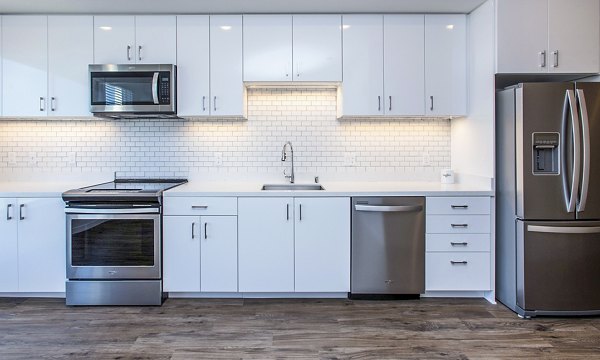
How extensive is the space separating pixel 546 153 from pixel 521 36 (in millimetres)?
893

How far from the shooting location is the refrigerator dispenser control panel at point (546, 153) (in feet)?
10.0

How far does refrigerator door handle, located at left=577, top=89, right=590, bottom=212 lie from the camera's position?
2.99 m

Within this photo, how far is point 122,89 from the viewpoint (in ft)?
11.8

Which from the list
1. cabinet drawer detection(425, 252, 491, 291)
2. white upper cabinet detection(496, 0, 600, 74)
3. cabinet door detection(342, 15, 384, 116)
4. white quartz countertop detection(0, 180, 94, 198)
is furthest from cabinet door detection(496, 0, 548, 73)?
white quartz countertop detection(0, 180, 94, 198)

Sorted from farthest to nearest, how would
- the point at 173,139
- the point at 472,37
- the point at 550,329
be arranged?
the point at 173,139 → the point at 472,37 → the point at 550,329

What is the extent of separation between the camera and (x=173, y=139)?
4.08 metres

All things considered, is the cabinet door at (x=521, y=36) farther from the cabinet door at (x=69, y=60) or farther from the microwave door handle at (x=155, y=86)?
the cabinet door at (x=69, y=60)

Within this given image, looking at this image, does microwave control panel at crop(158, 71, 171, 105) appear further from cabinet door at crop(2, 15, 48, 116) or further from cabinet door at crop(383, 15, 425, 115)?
cabinet door at crop(383, 15, 425, 115)

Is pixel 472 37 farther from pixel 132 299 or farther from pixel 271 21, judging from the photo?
pixel 132 299

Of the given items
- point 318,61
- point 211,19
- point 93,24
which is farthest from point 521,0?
point 93,24

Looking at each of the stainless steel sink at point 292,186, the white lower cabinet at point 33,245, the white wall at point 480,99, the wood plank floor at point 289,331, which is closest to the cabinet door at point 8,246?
the white lower cabinet at point 33,245

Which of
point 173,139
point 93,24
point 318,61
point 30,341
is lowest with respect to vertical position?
point 30,341

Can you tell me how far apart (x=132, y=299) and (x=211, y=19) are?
228cm

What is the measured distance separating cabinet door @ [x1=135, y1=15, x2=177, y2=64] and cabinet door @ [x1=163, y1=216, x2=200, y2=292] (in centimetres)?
132
